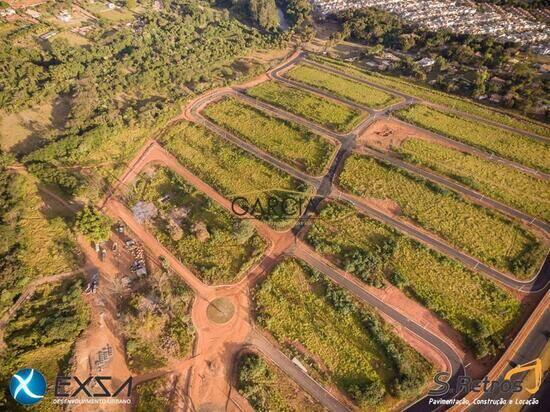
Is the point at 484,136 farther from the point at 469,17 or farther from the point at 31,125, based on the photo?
the point at 31,125

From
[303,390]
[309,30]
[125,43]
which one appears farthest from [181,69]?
[303,390]

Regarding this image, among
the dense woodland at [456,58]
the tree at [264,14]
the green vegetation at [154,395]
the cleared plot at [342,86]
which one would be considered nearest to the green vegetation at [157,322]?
the green vegetation at [154,395]

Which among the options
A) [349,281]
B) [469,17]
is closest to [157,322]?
[349,281]

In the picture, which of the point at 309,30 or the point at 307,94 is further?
the point at 309,30

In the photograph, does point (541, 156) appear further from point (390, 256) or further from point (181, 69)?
point (181, 69)

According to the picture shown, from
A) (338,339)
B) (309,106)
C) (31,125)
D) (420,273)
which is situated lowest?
(338,339)
